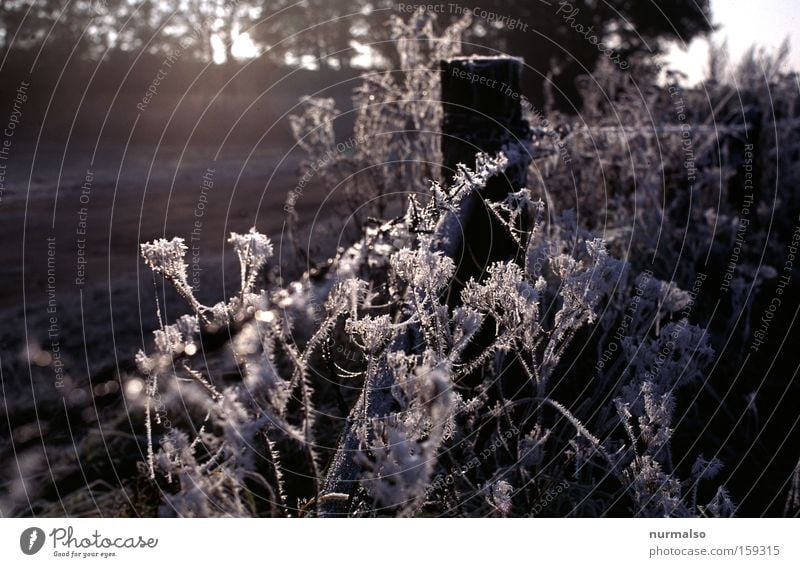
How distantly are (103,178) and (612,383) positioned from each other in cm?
885

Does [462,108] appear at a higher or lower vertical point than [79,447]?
higher

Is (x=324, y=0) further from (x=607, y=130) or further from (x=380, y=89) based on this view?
(x=607, y=130)

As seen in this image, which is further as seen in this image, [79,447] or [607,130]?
[607,130]

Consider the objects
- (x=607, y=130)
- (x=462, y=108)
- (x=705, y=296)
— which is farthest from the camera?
(x=607, y=130)

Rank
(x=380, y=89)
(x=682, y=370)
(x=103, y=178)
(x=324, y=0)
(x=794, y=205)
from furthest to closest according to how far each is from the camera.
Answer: (x=103, y=178), (x=324, y=0), (x=794, y=205), (x=380, y=89), (x=682, y=370)

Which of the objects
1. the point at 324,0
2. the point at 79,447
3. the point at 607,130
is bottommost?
the point at 79,447

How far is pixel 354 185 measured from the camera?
3.89 meters

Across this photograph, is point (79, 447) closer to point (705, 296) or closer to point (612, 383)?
point (612, 383)

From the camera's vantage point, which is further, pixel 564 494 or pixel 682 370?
pixel 564 494

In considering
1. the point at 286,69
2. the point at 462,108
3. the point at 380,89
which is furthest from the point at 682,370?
the point at 286,69

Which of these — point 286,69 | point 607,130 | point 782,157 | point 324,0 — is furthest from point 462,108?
point 286,69

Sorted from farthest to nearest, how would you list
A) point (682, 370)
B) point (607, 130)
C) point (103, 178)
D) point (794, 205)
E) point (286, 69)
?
point (286, 69) → point (103, 178) → point (794, 205) → point (607, 130) → point (682, 370)
